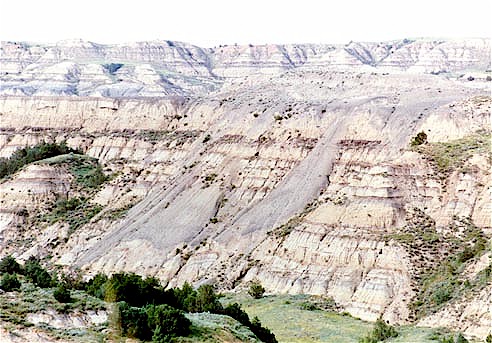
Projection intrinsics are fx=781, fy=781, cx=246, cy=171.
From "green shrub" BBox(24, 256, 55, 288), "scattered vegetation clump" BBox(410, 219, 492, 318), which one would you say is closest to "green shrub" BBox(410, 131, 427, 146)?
"scattered vegetation clump" BBox(410, 219, 492, 318)

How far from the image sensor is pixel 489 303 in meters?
40.3

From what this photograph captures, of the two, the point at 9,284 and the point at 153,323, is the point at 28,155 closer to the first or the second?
the point at 9,284

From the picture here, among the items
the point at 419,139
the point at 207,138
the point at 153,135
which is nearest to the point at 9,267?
the point at 419,139

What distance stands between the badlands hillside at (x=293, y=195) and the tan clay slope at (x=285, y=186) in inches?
5.8

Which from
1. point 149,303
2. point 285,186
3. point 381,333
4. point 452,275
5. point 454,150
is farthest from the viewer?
point 285,186

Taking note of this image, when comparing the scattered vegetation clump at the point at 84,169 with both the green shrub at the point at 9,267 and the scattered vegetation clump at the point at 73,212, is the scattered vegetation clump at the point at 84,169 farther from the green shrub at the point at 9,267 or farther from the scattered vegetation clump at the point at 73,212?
the green shrub at the point at 9,267

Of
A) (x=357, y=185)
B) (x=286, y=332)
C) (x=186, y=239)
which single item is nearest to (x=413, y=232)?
(x=357, y=185)

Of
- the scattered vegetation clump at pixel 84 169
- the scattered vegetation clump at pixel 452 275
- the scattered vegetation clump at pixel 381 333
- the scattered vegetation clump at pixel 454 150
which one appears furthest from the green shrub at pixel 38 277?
the scattered vegetation clump at pixel 84 169

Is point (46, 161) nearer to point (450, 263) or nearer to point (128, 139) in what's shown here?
point (128, 139)

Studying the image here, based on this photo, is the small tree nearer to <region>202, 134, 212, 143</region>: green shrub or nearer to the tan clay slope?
the tan clay slope

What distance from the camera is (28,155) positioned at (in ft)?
282

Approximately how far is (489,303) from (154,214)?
35131mm

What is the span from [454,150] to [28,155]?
48315mm

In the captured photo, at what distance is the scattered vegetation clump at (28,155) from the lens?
279 ft
